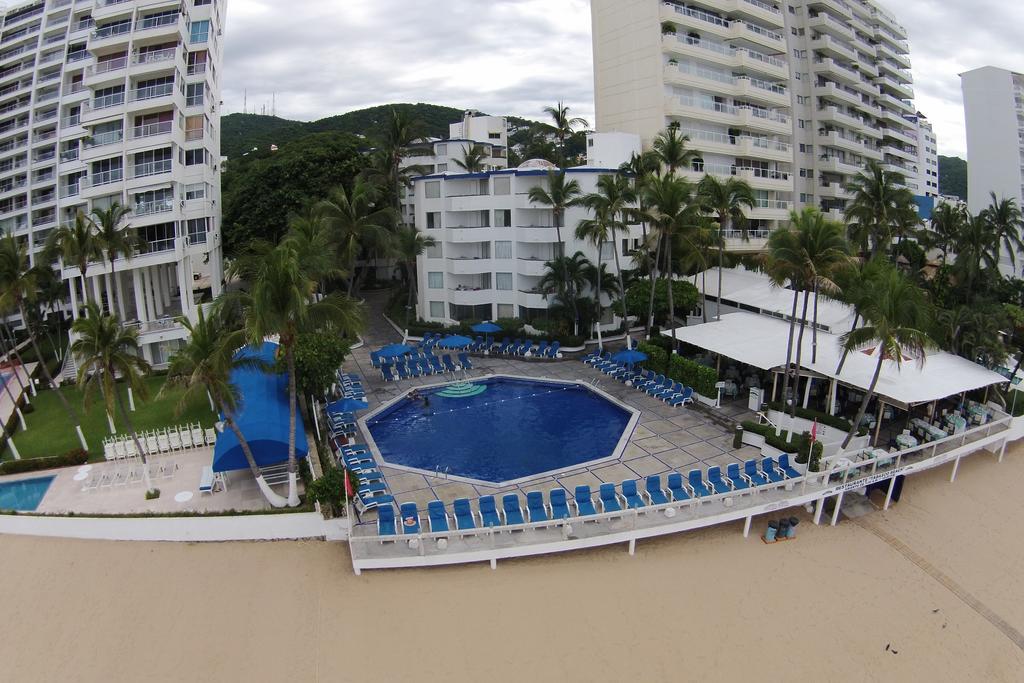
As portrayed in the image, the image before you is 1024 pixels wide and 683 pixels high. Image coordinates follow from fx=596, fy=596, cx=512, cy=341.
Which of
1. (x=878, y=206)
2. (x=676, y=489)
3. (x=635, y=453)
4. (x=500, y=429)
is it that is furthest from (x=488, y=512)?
(x=878, y=206)

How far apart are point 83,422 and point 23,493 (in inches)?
265

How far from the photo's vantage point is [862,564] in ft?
52.0

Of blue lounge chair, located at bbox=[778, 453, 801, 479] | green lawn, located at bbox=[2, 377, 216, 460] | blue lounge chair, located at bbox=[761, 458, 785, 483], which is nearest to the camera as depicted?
blue lounge chair, located at bbox=[761, 458, 785, 483]

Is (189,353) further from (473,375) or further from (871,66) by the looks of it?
(871,66)

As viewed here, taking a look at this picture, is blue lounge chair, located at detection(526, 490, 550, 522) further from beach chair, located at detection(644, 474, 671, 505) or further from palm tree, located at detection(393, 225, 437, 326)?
palm tree, located at detection(393, 225, 437, 326)

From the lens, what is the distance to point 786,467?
1931cm

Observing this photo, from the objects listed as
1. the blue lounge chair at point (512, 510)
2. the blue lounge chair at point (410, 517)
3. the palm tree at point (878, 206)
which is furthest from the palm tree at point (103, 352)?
the palm tree at point (878, 206)

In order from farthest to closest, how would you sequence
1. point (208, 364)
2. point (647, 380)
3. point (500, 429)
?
point (647, 380) < point (500, 429) < point (208, 364)

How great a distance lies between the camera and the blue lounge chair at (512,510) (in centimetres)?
1644

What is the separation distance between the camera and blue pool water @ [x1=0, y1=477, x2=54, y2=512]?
1883 cm

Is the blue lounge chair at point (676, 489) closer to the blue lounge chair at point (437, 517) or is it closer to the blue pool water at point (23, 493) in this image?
the blue lounge chair at point (437, 517)

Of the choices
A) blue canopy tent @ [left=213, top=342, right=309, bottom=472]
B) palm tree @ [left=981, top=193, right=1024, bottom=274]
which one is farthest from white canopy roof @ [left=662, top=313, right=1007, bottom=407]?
palm tree @ [left=981, top=193, right=1024, bottom=274]

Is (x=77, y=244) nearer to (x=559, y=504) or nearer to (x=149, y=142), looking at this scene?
(x=149, y=142)

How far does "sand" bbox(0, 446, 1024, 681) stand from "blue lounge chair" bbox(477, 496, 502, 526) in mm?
1338
